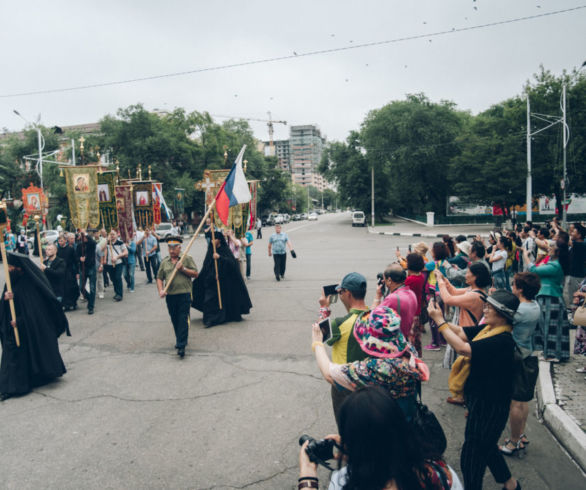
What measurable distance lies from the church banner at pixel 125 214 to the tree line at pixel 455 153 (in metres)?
25.5

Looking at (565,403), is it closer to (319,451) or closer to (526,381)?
(526,381)

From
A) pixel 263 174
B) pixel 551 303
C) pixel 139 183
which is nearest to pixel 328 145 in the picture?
pixel 263 174

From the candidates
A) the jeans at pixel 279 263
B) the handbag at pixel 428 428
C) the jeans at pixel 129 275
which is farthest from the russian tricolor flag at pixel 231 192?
the handbag at pixel 428 428

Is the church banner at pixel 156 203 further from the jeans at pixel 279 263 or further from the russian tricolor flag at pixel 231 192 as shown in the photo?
the russian tricolor flag at pixel 231 192

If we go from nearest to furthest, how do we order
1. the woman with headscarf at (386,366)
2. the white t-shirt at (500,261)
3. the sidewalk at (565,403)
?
the woman with headscarf at (386,366) < the sidewalk at (565,403) < the white t-shirt at (500,261)

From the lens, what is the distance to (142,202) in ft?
50.9

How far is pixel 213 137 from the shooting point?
157ft

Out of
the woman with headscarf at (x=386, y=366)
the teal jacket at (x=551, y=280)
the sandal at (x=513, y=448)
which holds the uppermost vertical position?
the woman with headscarf at (x=386, y=366)

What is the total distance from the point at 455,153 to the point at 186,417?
48.5 metres

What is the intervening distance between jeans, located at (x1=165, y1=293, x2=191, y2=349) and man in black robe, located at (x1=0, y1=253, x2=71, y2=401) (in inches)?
60.6

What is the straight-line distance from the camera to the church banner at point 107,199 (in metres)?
13.0

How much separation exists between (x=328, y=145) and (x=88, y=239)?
5111 centimetres

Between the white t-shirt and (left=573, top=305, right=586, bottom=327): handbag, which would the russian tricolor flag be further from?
(left=573, top=305, right=586, bottom=327): handbag

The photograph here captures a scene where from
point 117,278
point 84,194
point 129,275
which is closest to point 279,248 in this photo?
point 129,275
